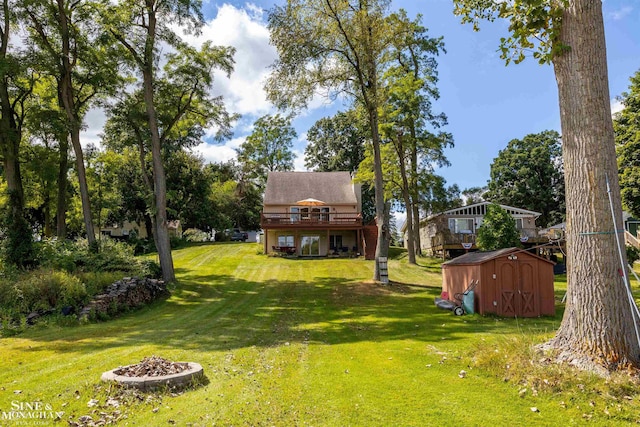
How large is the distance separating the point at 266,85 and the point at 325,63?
2.95m

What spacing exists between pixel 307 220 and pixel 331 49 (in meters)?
15.7

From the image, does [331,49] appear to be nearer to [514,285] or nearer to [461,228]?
[514,285]

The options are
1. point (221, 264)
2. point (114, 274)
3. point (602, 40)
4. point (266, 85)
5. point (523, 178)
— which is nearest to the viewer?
point (602, 40)

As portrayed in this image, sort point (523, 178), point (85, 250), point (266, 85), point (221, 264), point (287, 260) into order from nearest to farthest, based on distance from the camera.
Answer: point (85, 250) → point (266, 85) → point (221, 264) → point (287, 260) → point (523, 178)

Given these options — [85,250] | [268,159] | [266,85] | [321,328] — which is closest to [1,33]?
[85,250]

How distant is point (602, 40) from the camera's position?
6.39m

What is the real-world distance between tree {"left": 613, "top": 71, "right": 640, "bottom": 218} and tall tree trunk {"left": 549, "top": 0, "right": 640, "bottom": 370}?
84.9 ft

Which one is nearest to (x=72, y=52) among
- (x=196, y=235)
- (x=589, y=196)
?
(x=589, y=196)

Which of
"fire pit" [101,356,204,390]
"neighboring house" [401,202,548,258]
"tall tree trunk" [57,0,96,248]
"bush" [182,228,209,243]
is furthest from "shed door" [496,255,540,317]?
"bush" [182,228,209,243]

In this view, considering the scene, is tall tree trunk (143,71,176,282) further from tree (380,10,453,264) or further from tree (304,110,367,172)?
tree (304,110,367,172)

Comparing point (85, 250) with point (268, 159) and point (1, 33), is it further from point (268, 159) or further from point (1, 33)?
point (268, 159)

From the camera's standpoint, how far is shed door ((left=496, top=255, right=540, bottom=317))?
12.6 meters

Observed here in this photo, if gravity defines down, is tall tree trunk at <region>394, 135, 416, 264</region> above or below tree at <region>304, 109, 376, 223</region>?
below

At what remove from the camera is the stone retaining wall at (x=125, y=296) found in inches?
478
